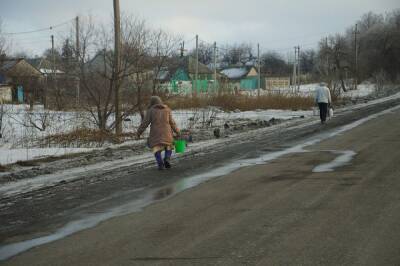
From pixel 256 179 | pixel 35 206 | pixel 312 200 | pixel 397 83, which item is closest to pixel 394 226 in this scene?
pixel 312 200

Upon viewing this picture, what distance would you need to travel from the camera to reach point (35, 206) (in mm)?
7988

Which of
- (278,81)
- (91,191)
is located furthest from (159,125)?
(278,81)

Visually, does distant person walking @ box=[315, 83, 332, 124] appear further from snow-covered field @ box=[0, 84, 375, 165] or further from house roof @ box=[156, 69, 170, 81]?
house roof @ box=[156, 69, 170, 81]

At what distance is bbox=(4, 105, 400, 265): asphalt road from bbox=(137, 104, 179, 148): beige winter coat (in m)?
2.24

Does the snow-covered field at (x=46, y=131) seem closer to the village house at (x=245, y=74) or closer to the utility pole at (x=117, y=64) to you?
the utility pole at (x=117, y=64)

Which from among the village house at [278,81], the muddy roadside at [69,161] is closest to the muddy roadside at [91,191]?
the muddy roadside at [69,161]

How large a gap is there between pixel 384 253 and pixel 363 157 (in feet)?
22.5

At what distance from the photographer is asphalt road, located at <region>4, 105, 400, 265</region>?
17.0 ft

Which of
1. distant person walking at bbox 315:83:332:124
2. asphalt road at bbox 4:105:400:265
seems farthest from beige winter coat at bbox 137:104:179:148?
distant person walking at bbox 315:83:332:124

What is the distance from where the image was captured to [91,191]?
9.09m

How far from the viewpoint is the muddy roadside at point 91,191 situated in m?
6.92

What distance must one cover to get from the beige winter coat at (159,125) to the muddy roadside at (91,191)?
591mm

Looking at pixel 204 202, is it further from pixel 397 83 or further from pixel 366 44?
pixel 366 44

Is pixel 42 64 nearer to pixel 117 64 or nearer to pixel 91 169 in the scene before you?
pixel 117 64
